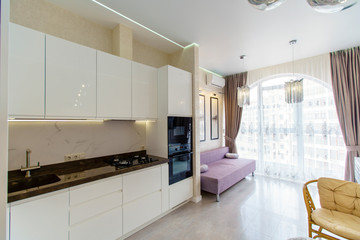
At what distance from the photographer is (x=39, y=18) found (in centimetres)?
186

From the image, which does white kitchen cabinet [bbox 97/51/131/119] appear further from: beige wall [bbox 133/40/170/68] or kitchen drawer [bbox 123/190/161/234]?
kitchen drawer [bbox 123/190/161/234]

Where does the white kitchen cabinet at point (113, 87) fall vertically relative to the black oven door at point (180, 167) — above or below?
above

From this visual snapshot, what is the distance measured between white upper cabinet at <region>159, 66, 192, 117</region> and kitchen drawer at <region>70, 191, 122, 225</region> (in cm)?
134

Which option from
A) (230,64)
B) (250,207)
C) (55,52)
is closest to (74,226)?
(55,52)

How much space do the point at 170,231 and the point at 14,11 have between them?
3.17 metres

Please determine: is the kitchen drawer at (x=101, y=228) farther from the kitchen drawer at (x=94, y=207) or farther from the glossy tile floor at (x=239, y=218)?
the glossy tile floor at (x=239, y=218)

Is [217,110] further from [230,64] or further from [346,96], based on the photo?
[346,96]

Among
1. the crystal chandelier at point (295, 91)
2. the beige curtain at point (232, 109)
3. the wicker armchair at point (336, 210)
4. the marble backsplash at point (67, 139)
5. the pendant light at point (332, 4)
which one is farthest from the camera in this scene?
the beige curtain at point (232, 109)

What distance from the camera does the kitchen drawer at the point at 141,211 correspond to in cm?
195

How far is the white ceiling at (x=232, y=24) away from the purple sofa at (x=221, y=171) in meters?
2.49

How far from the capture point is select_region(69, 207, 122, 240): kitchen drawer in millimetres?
1569

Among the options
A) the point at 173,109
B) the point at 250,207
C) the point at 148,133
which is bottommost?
the point at 250,207

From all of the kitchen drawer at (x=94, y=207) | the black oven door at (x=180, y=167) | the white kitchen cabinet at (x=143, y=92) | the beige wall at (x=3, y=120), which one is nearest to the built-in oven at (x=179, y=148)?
the black oven door at (x=180, y=167)

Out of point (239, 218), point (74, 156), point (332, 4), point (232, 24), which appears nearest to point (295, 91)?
point (232, 24)
